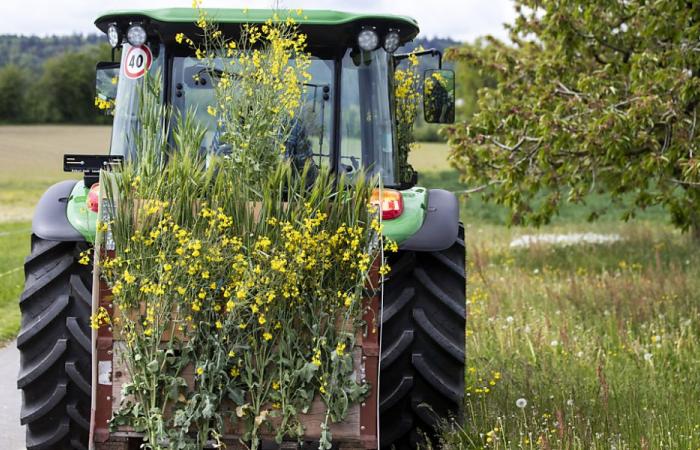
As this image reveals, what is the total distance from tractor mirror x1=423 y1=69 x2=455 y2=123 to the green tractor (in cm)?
49

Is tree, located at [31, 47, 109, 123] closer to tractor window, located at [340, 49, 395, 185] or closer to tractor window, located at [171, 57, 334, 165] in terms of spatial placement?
tractor window, located at [171, 57, 334, 165]

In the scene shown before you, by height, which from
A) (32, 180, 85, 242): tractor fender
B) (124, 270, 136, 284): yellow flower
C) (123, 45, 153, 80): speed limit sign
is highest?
(123, 45, 153, 80): speed limit sign

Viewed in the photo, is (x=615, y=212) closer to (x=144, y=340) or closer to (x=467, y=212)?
(x=467, y=212)

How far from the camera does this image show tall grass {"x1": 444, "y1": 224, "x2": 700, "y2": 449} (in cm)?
545

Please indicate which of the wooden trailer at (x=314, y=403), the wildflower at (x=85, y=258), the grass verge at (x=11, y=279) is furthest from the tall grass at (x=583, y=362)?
the grass verge at (x=11, y=279)

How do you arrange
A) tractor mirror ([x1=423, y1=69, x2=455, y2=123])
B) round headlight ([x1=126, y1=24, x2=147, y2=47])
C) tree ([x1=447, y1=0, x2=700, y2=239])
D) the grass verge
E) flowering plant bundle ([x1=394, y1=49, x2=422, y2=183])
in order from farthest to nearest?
the grass verge → tree ([x1=447, y1=0, x2=700, y2=239]) → flowering plant bundle ([x1=394, y1=49, x2=422, y2=183]) → tractor mirror ([x1=423, y1=69, x2=455, y2=123]) → round headlight ([x1=126, y1=24, x2=147, y2=47])

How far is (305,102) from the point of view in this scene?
5.52 m

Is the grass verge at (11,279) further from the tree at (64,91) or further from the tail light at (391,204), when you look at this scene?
the tree at (64,91)

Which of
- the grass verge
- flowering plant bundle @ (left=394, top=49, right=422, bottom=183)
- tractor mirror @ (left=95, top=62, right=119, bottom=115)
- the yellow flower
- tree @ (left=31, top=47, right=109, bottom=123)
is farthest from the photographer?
tree @ (left=31, top=47, right=109, bottom=123)

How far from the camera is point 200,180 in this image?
4582 mm

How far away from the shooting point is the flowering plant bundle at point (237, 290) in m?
4.47

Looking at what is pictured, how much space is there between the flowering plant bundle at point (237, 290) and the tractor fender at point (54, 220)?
47cm

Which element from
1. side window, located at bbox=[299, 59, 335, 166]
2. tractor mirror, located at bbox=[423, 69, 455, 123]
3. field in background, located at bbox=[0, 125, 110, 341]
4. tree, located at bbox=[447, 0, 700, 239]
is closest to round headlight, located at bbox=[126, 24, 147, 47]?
side window, located at bbox=[299, 59, 335, 166]

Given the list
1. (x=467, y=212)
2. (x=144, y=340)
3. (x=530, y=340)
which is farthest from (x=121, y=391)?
(x=467, y=212)
